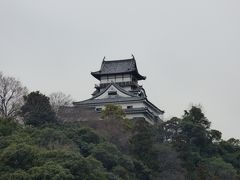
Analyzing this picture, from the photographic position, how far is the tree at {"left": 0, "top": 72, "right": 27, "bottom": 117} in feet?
124

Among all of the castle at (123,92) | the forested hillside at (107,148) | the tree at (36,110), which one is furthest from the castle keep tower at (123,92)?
the tree at (36,110)

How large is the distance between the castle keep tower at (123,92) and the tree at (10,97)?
7.93 metres

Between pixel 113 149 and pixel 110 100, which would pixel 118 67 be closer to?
pixel 110 100

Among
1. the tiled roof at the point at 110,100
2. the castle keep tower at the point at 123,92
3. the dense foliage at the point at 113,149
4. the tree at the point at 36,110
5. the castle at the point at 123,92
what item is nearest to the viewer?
the dense foliage at the point at 113,149

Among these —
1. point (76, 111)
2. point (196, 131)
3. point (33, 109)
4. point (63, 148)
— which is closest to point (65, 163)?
point (63, 148)

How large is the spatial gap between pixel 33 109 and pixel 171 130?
37.4ft

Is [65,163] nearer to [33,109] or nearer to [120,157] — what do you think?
[120,157]

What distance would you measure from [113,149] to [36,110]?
586 centimetres

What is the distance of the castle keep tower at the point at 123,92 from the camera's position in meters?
48.7

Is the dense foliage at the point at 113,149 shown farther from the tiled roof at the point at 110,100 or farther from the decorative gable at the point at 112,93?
the decorative gable at the point at 112,93

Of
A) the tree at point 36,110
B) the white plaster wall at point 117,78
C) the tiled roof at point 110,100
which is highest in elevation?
the white plaster wall at point 117,78

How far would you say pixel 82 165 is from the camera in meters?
26.8

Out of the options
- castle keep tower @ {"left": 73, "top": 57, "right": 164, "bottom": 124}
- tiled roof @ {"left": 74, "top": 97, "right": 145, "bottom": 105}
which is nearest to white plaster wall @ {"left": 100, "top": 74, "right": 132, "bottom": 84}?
castle keep tower @ {"left": 73, "top": 57, "right": 164, "bottom": 124}

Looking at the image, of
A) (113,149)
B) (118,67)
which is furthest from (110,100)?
(113,149)
